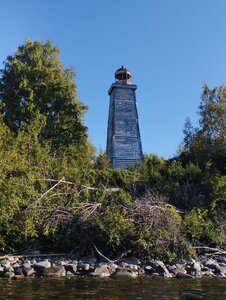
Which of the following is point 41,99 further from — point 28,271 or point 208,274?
point 208,274

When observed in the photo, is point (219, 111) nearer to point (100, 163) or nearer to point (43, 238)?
point (100, 163)

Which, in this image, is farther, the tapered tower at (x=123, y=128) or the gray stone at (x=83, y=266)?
the tapered tower at (x=123, y=128)

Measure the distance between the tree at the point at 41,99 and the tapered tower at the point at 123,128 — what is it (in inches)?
194

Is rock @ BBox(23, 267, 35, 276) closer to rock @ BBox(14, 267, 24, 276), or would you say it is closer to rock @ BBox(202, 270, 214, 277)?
rock @ BBox(14, 267, 24, 276)

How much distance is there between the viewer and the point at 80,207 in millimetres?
12281

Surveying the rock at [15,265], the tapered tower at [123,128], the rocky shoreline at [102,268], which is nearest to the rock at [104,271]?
the rocky shoreline at [102,268]

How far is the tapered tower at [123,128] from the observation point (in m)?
26.8

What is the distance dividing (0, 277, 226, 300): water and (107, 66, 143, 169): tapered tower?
17.2m

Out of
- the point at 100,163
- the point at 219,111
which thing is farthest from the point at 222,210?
the point at 219,111

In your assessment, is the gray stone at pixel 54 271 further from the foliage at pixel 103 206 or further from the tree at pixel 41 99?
the tree at pixel 41 99

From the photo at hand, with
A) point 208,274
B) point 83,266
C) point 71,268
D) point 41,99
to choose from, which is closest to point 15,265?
point 71,268

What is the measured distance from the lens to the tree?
836 inches

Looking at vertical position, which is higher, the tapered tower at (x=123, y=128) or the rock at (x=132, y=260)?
the tapered tower at (x=123, y=128)

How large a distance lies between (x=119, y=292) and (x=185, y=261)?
168 inches
